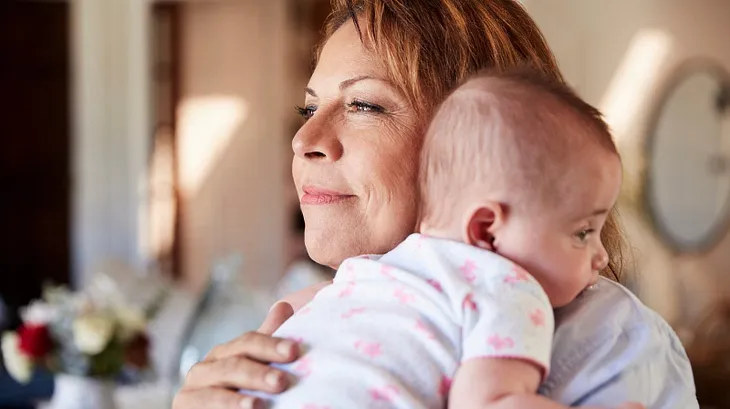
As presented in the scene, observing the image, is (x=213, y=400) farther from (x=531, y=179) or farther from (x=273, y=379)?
(x=531, y=179)

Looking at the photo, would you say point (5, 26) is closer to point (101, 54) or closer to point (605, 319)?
point (101, 54)

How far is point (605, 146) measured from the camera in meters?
0.95

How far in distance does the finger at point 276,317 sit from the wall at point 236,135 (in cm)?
735

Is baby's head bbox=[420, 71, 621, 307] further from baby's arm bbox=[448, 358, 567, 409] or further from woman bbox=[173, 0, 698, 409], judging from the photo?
woman bbox=[173, 0, 698, 409]

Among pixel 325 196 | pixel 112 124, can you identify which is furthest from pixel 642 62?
pixel 325 196

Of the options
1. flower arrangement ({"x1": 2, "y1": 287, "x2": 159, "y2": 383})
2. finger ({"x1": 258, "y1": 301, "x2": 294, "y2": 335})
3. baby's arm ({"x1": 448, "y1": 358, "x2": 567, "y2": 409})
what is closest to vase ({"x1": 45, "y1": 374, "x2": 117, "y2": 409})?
flower arrangement ({"x1": 2, "y1": 287, "x2": 159, "y2": 383})

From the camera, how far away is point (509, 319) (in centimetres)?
87

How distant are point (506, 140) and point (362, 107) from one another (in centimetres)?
40

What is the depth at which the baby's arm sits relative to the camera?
2.75 feet

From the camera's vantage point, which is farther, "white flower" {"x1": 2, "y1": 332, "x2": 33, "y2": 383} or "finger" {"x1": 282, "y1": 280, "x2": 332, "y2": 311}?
"white flower" {"x1": 2, "y1": 332, "x2": 33, "y2": 383}

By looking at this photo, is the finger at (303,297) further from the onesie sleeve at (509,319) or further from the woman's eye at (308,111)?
the onesie sleeve at (509,319)

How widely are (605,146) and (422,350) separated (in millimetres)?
251

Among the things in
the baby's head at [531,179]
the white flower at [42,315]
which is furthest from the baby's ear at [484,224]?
the white flower at [42,315]

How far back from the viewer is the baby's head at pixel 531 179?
0.92 m
